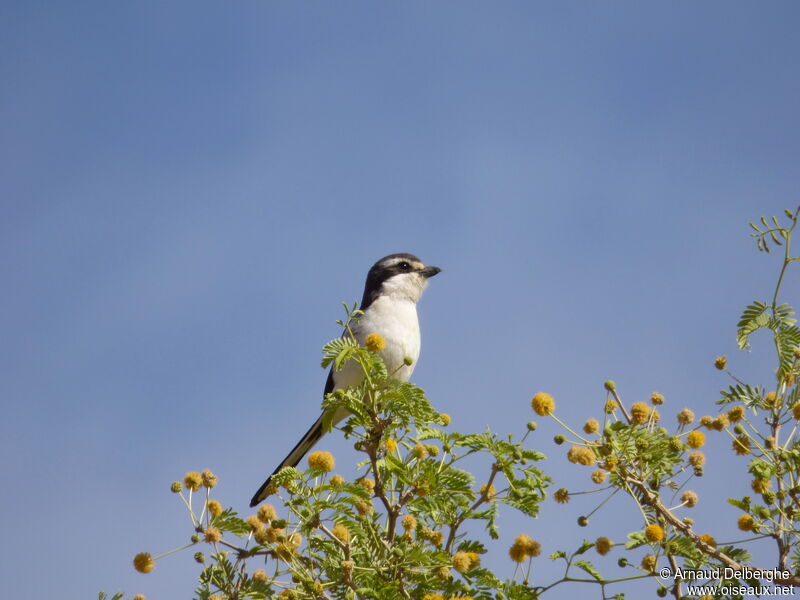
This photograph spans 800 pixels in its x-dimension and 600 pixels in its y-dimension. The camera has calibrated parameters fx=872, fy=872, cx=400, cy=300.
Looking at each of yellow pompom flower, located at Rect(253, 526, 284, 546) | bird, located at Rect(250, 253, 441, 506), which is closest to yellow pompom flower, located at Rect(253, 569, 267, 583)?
yellow pompom flower, located at Rect(253, 526, 284, 546)

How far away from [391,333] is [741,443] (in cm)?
365

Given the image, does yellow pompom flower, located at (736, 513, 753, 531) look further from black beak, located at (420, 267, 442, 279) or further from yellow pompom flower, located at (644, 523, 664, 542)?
black beak, located at (420, 267, 442, 279)

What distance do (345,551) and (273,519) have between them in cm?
53

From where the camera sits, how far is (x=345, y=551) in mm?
4387

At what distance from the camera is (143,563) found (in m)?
4.61

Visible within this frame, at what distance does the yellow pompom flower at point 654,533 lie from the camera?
415 cm

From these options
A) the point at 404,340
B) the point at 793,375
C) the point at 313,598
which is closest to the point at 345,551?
the point at 313,598

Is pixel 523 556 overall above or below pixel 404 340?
below

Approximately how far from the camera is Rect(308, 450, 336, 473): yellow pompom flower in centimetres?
491

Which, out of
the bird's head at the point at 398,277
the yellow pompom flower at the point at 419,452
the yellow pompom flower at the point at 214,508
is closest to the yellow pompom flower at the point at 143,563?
the yellow pompom flower at the point at 214,508

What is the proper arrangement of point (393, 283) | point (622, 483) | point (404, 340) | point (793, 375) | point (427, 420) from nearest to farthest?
point (622, 483) → point (793, 375) → point (427, 420) → point (404, 340) → point (393, 283)

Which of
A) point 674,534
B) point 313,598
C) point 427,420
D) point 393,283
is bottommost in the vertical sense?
point 313,598

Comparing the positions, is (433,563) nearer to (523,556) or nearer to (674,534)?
(523,556)

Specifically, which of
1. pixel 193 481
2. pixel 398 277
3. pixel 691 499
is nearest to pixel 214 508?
pixel 193 481
